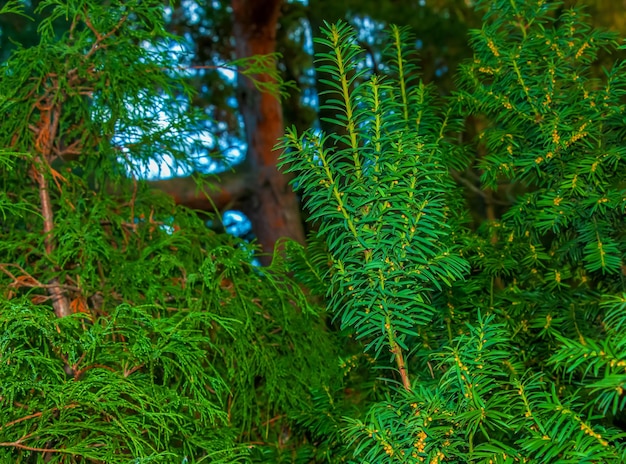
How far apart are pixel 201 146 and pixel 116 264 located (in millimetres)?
299

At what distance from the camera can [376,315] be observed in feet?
2.50

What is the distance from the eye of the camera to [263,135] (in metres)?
2.86

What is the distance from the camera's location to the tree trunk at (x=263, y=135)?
275 cm

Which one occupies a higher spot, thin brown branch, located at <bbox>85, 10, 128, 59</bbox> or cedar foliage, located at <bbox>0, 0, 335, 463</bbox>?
thin brown branch, located at <bbox>85, 10, 128, 59</bbox>

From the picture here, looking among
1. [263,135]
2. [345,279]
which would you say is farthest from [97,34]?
[263,135]

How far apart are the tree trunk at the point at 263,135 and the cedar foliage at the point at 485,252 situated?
1594 millimetres

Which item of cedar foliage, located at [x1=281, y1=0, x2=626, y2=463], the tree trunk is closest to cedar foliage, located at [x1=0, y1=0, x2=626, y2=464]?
cedar foliage, located at [x1=281, y1=0, x2=626, y2=463]

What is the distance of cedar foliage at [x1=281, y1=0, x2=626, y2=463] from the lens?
0.73 metres

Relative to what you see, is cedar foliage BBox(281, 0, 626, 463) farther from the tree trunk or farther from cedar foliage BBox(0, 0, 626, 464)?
the tree trunk

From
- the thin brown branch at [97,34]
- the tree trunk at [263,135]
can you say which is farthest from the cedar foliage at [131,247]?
the tree trunk at [263,135]

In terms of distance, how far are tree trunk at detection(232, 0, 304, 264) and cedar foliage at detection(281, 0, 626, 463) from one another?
159 cm

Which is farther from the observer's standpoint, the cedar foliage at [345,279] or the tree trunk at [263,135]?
the tree trunk at [263,135]

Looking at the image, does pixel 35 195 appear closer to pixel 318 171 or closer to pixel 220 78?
pixel 318 171

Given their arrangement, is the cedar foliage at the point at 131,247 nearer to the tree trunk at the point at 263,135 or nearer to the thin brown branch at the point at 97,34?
the thin brown branch at the point at 97,34
